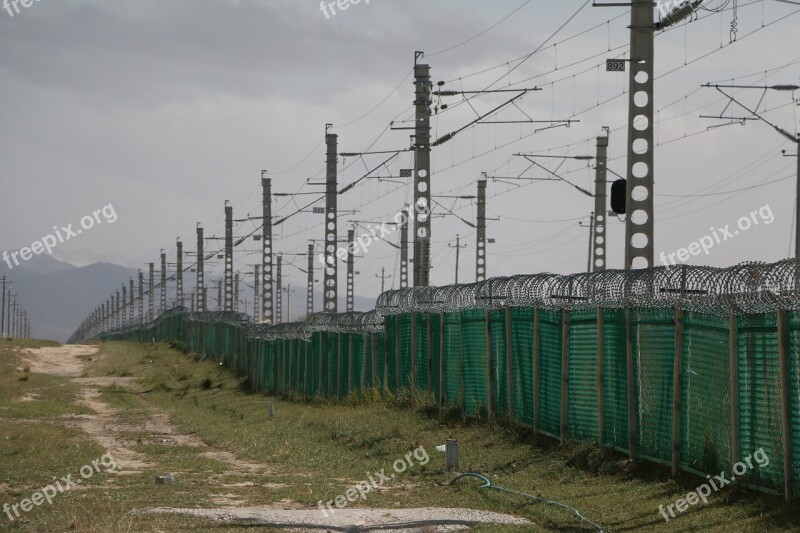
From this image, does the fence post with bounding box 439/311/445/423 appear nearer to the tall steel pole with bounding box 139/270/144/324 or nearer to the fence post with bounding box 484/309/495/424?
the fence post with bounding box 484/309/495/424

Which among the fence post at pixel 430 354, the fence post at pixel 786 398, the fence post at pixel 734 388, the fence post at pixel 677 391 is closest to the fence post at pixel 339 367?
the fence post at pixel 430 354

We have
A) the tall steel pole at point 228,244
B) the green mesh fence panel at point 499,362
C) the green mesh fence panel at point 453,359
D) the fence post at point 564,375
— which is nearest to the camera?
the fence post at point 564,375

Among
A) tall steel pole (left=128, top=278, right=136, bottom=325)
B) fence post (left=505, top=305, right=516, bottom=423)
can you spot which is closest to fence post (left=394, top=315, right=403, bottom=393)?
fence post (left=505, top=305, right=516, bottom=423)

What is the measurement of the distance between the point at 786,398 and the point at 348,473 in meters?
7.53

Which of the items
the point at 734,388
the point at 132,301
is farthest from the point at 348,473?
the point at 132,301

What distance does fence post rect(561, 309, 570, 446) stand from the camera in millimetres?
17016

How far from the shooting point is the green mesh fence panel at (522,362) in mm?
18812

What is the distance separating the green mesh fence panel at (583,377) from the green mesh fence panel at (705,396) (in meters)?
2.52

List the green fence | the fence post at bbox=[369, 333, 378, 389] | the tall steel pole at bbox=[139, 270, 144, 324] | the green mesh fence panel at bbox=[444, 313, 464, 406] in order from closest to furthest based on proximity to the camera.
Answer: the green fence → the green mesh fence panel at bbox=[444, 313, 464, 406] → the fence post at bbox=[369, 333, 378, 389] → the tall steel pole at bbox=[139, 270, 144, 324]

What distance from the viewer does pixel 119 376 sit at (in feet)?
175

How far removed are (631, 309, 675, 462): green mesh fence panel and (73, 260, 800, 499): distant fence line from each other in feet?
0.07

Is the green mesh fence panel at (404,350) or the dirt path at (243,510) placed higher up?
the green mesh fence panel at (404,350)

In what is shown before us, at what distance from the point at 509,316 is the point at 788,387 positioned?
815 centimetres

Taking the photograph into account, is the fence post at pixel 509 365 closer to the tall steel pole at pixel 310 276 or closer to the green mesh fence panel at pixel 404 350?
the green mesh fence panel at pixel 404 350
